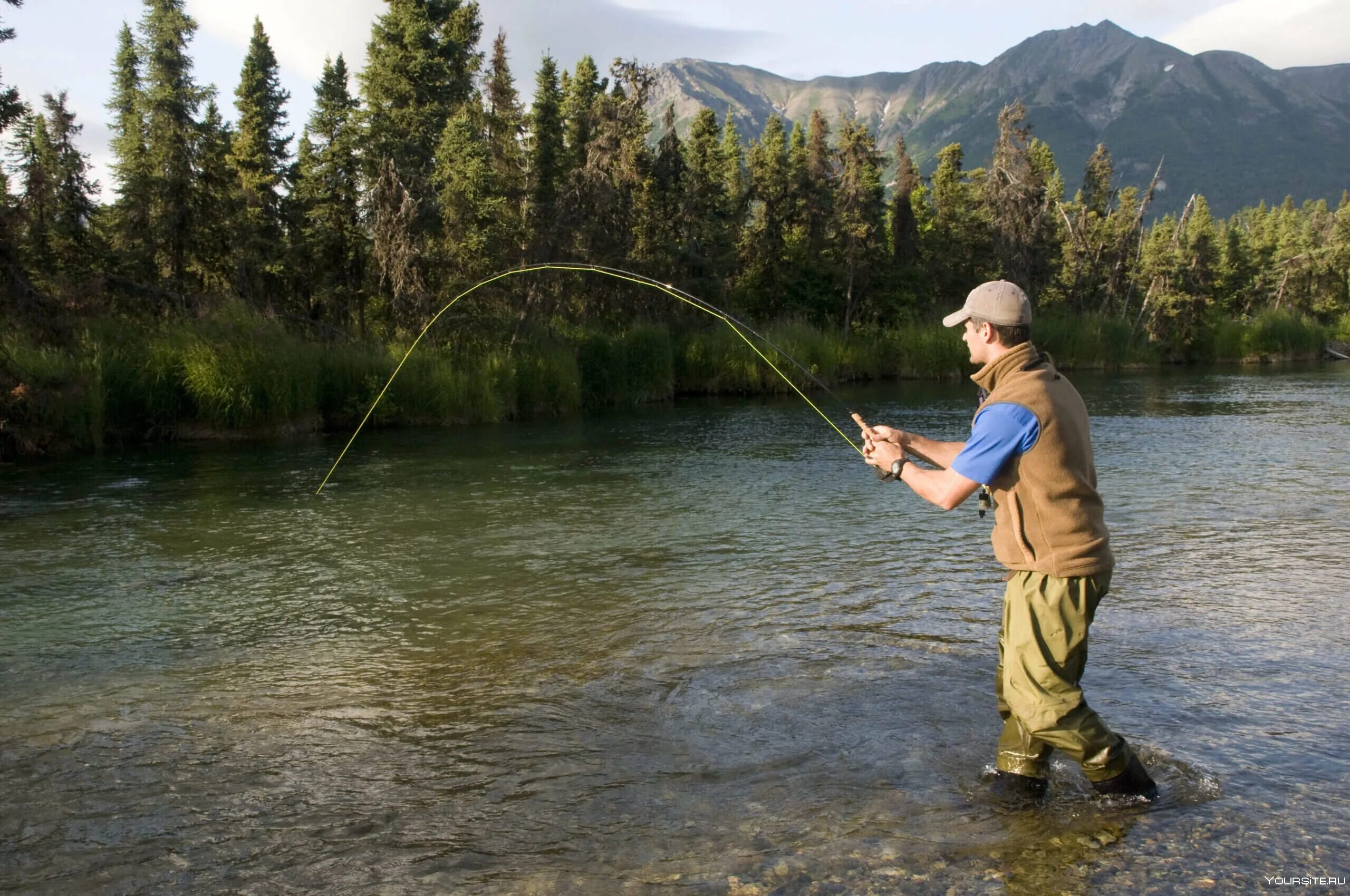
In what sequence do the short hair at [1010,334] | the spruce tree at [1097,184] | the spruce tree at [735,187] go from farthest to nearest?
the spruce tree at [1097,184] < the spruce tree at [735,187] < the short hair at [1010,334]

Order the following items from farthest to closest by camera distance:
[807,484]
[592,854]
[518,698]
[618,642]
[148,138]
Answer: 1. [148,138]
2. [807,484]
3. [618,642]
4. [518,698]
5. [592,854]

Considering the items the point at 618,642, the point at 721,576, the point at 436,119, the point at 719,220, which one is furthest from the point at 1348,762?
the point at 719,220

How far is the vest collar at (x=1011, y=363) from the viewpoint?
13.1ft

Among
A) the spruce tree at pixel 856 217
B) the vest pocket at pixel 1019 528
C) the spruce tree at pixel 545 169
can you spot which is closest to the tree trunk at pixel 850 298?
the spruce tree at pixel 856 217

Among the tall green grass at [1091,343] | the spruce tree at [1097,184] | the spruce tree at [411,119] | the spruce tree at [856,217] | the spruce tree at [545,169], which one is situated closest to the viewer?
the spruce tree at [411,119]

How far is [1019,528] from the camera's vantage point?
13.0 ft

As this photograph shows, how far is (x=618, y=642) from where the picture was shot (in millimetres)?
6465

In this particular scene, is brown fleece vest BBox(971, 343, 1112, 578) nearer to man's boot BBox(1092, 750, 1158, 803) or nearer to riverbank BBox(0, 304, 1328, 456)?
man's boot BBox(1092, 750, 1158, 803)

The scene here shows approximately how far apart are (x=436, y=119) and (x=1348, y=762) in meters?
32.2

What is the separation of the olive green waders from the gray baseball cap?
3.09 ft

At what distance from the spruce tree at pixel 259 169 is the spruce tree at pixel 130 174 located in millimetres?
2494

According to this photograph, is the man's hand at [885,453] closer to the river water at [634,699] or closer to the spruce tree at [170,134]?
the river water at [634,699]

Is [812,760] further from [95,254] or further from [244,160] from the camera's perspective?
[244,160]

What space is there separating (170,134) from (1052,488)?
34619 mm
